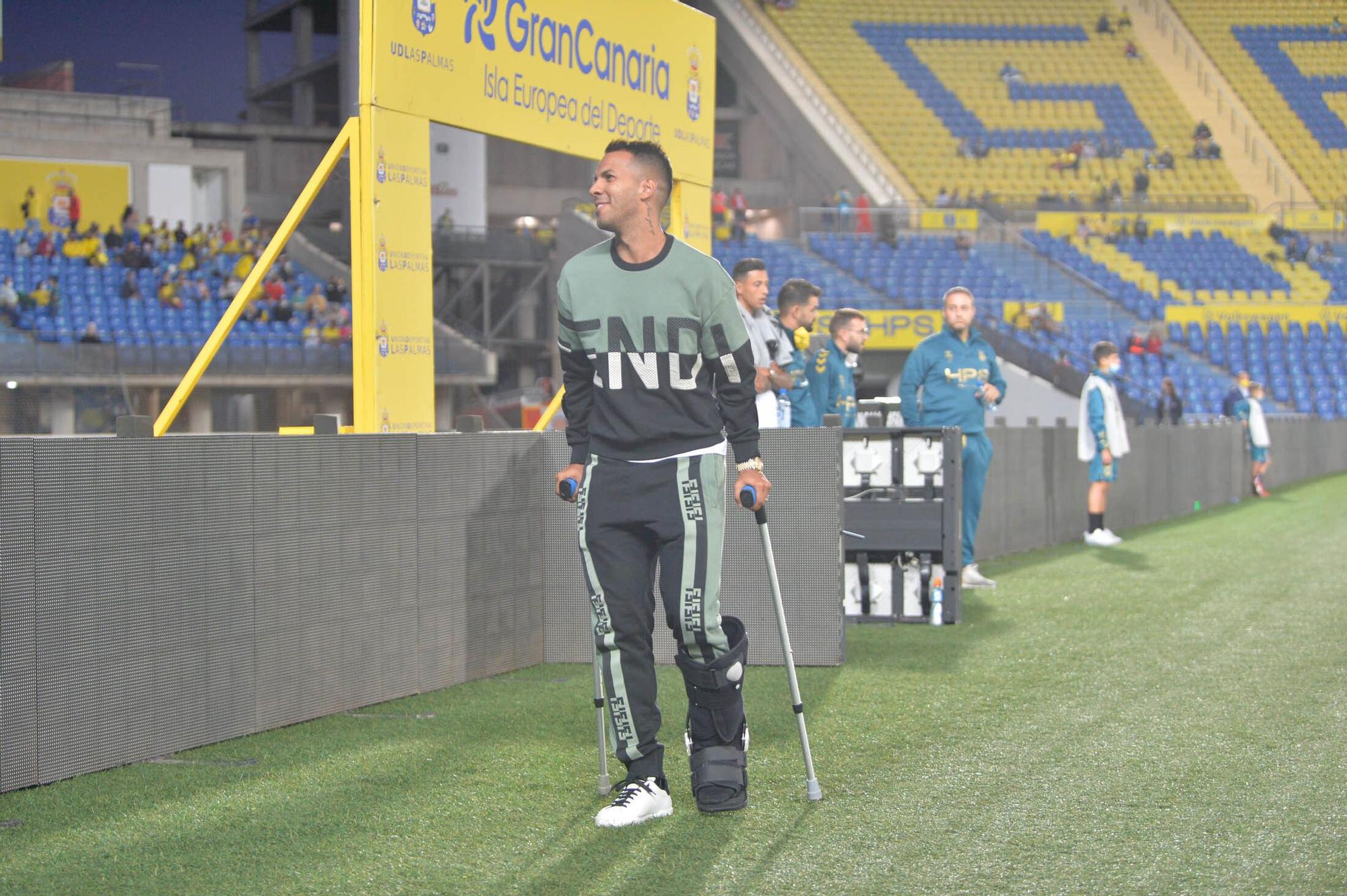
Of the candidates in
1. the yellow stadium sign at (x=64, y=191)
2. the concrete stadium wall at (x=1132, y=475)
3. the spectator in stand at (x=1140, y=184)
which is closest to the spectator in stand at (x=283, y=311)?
the concrete stadium wall at (x=1132, y=475)

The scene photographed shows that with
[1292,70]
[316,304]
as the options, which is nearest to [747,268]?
[316,304]

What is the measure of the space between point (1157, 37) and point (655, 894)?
42.8 metres

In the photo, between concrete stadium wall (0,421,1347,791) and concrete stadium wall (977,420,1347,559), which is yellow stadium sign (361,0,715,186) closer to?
concrete stadium wall (0,421,1347,791)

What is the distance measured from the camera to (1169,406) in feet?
76.3

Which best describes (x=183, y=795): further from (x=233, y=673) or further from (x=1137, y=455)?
(x=1137, y=455)

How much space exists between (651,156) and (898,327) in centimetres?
2121

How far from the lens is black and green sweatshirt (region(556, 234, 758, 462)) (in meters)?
4.52

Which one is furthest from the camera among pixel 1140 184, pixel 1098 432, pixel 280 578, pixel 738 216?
pixel 1140 184

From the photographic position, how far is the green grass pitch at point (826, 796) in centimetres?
386

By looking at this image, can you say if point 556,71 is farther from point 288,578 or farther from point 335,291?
point 335,291

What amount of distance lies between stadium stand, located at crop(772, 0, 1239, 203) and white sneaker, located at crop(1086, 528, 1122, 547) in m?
20.6

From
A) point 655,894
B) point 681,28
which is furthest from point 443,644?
point 681,28

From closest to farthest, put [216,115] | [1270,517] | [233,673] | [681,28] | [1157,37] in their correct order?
[233,673]
[681,28]
[1270,517]
[216,115]
[1157,37]

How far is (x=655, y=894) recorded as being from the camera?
12.1 ft
